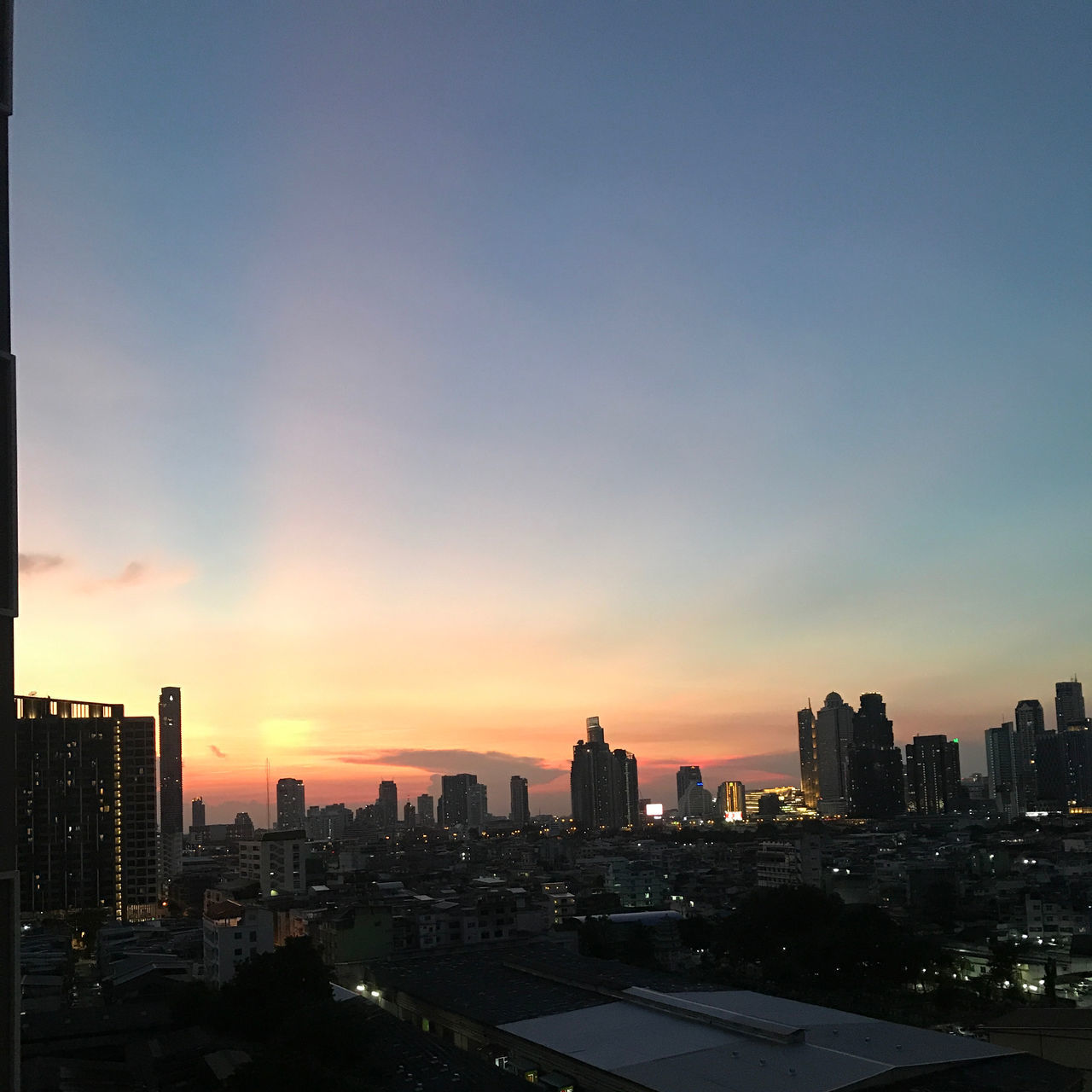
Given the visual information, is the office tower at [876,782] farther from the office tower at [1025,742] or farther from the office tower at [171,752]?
the office tower at [171,752]

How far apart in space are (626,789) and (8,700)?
98306mm

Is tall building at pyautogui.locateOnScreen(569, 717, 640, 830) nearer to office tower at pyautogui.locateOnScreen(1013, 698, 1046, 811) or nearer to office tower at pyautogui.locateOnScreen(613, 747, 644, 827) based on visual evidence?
office tower at pyautogui.locateOnScreen(613, 747, 644, 827)

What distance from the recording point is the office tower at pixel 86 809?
31906 millimetres

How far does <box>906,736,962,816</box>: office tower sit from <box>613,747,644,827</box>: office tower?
25.1 metres

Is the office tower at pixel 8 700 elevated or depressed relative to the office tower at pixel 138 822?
elevated

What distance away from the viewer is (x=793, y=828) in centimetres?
6581

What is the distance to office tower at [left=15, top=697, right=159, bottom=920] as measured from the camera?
31.9m

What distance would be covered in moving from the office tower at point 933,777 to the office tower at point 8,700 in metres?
93.0

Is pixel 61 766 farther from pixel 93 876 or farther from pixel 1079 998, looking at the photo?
pixel 1079 998

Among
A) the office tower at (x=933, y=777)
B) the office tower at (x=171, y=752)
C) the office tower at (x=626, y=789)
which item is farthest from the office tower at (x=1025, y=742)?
the office tower at (x=171, y=752)

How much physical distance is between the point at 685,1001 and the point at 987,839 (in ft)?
140

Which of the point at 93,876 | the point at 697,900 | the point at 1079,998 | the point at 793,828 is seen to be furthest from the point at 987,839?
the point at 93,876

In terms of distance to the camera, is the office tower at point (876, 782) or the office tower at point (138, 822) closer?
the office tower at point (138, 822)

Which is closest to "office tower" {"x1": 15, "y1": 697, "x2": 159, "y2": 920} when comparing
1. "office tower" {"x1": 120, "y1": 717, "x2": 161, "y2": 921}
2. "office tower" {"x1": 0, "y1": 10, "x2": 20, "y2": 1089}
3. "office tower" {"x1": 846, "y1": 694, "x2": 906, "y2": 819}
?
"office tower" {"x1": 120, "y1": 717, "x2": 161, "y2": 921}
